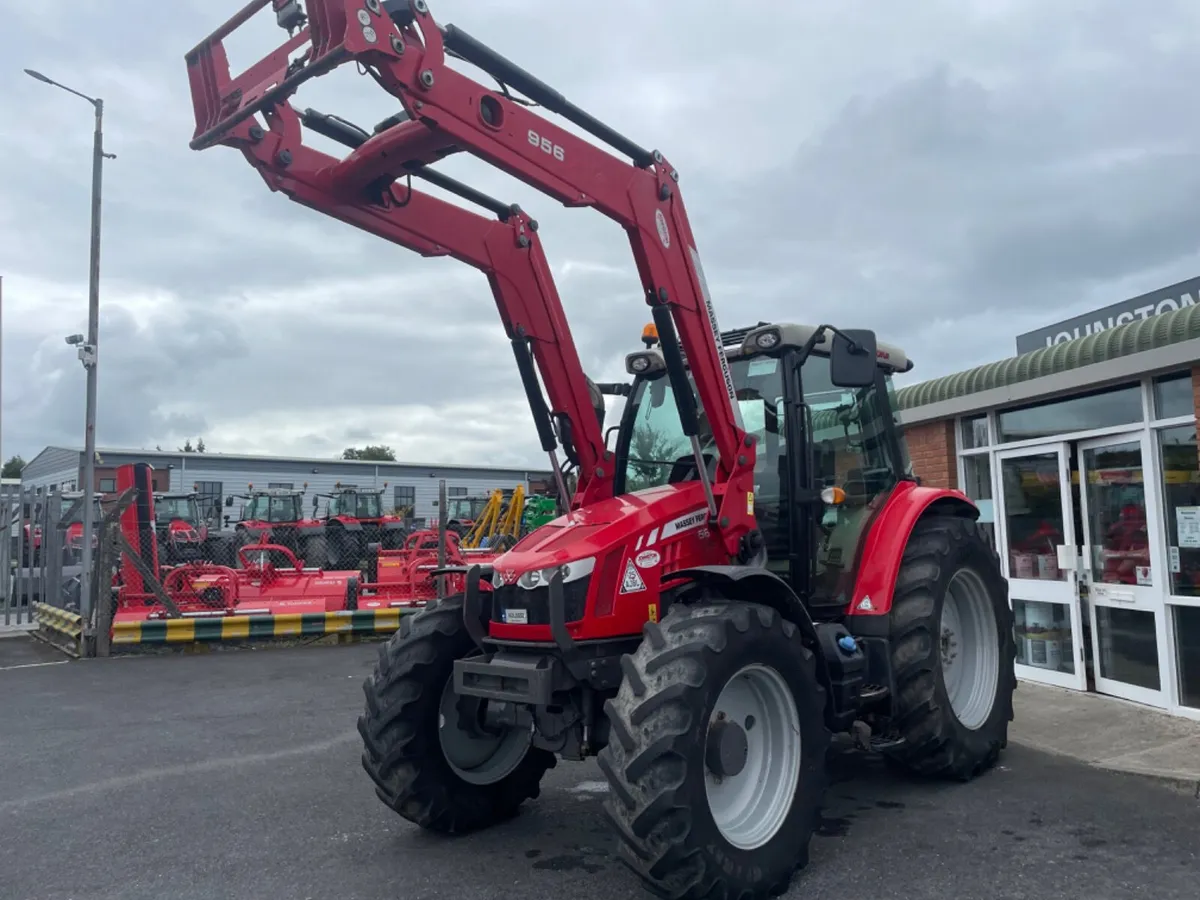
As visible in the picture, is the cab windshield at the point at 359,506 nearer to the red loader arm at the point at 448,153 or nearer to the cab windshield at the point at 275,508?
the cab windshield at the point at 275,508

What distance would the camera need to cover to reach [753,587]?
14.8 feet

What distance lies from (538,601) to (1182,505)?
5.00m

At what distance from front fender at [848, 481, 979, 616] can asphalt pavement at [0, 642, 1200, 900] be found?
109 centimetres

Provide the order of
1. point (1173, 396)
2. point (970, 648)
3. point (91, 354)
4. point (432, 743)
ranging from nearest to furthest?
1. point (432, 743)
2. point (970, 648)
3. point (1173, 396)
4. point (91, 354)

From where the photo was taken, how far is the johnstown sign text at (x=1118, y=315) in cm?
806

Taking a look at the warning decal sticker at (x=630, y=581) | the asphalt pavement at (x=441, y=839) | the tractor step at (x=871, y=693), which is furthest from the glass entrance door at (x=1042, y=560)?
the warning decal sticker at (x=630, y=581)

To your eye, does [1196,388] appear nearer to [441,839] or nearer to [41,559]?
[441,839]

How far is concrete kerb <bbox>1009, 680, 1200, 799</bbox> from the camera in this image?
579 centimetres

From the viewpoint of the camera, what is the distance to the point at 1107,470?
7582 millimetres

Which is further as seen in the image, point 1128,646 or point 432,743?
point 1128,646

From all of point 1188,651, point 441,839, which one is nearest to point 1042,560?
A: point 1188,651

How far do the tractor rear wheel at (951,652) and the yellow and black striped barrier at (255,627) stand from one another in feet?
25.9

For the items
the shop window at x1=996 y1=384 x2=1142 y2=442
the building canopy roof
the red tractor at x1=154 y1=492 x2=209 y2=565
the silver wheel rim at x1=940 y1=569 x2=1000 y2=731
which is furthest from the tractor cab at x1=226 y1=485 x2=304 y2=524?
the silver wheel rim at x1=940 y1=569 x2=1000 y2=731

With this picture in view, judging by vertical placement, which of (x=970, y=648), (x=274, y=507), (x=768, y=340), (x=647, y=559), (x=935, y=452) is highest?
(x=768, y=340)
